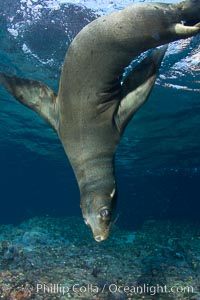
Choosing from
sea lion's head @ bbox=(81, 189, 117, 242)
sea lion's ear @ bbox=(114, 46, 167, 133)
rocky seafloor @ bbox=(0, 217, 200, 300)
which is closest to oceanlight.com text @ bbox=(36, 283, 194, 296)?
rocky seafloor @ bbox=(0, 217, 200, 300)

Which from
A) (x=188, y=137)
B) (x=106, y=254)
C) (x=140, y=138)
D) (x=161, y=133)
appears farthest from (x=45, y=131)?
(x=106, y=254)

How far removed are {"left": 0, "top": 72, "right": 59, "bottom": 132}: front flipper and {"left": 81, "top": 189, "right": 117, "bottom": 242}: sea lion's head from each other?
121 cm

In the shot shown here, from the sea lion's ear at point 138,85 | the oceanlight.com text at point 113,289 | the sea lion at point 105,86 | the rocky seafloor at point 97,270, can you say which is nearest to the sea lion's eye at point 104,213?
the sea lion at point 105,86

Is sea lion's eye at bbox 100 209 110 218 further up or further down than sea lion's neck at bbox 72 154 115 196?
further down

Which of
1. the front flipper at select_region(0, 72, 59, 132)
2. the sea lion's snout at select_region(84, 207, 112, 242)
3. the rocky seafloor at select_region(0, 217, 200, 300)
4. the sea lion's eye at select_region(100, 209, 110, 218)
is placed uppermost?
the front flipper at select_region(0, 72, 59, 132)

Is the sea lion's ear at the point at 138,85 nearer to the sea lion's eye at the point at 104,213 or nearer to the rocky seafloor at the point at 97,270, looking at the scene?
the sea lion's eye at the point at 104,213

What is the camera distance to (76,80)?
3.59 m

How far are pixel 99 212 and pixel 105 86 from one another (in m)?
1.49

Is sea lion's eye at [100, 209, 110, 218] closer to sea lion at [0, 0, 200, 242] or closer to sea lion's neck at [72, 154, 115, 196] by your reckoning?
sea lion at [0, 0, 200, 242]

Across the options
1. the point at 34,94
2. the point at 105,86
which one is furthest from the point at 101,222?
the point at 34,94

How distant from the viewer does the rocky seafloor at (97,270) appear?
797cm

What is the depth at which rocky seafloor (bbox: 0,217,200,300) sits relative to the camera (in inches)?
314

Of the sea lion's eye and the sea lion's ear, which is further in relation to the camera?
the sea lion's ear

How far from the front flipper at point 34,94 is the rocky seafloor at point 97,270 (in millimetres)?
5384
